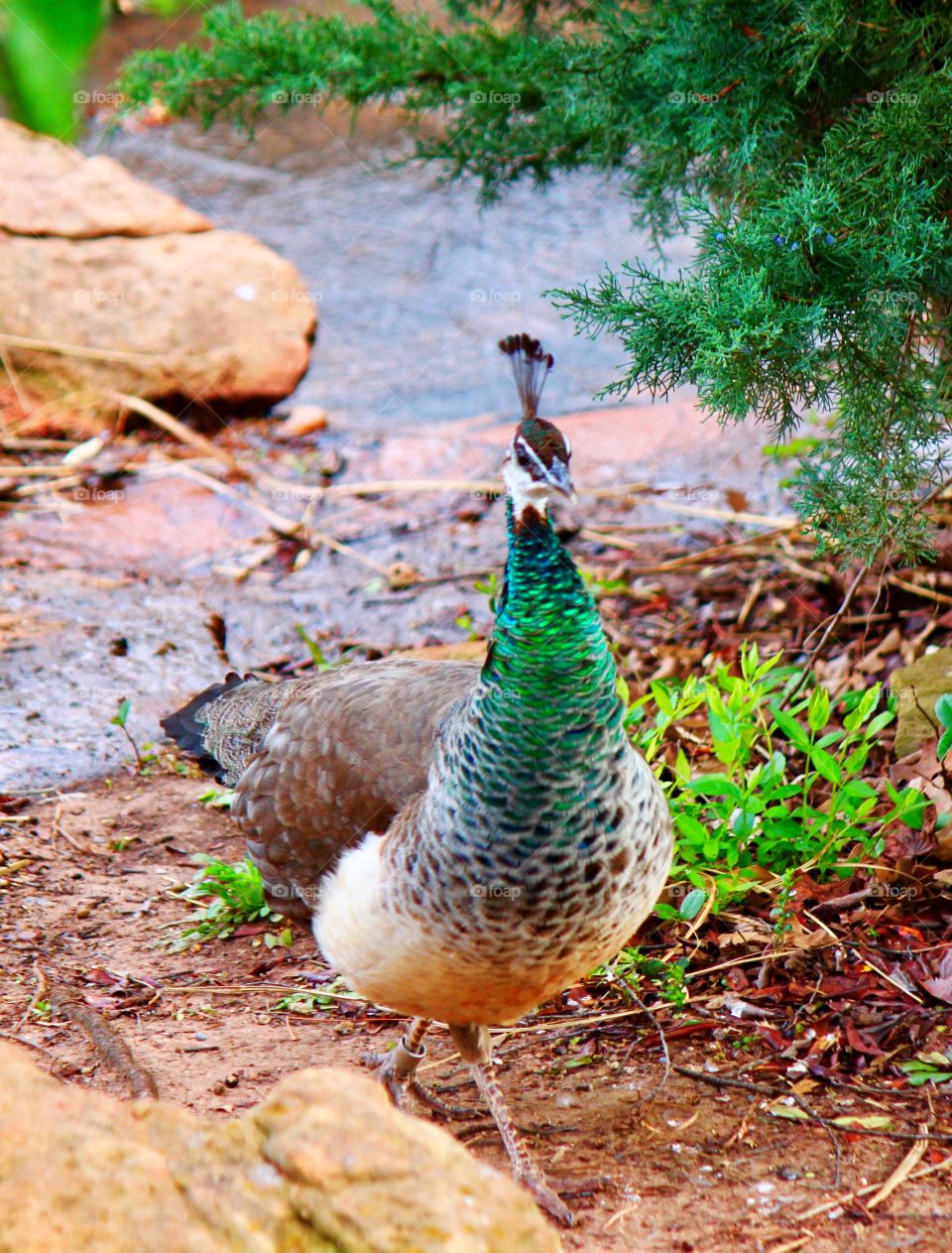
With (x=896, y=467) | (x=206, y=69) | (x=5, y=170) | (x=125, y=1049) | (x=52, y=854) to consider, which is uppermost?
(x=206, y=69)

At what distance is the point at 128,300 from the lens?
25.3 ft

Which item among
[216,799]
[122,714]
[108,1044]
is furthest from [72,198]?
[108,1044]

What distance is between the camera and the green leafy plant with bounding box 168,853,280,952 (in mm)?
3971

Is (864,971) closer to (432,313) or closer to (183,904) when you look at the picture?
(183,904)

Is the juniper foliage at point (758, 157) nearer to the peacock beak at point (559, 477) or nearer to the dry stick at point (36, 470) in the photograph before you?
the peacock beak at point (559, 477)

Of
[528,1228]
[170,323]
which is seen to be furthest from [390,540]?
[528,1228]

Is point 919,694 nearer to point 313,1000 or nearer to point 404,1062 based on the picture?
point 404,1062

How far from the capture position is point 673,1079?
3.08 metres

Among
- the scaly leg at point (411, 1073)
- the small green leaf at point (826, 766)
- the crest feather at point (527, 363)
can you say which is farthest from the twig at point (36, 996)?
the small green leaf at point (826, 766)

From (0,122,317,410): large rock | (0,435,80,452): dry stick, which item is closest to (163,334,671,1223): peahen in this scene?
(0,435,80,452): dry stick

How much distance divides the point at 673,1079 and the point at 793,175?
2458mm

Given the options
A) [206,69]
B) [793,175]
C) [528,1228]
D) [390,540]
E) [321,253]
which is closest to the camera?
[528,1228]

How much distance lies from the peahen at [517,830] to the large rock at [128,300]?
16.8ft

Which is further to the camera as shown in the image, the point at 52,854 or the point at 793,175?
the point at 52,854
